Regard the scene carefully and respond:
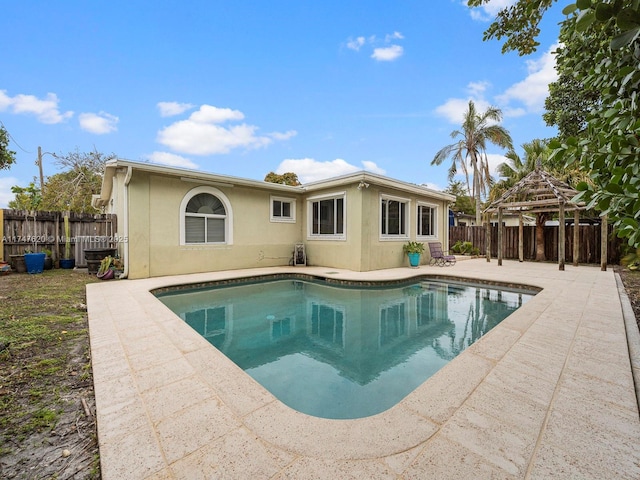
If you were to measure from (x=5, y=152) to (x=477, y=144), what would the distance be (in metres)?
24.5

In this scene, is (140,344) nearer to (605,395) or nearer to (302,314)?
(302,314)

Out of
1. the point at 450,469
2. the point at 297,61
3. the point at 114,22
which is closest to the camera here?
the point at 450,469

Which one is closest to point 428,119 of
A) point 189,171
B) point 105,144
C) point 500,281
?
point 500,281

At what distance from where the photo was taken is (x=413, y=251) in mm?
11594

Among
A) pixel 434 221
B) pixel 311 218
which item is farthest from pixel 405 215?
A: pixel 311 218

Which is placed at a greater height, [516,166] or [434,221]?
[516,166]

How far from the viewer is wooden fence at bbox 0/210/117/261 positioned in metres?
9.39

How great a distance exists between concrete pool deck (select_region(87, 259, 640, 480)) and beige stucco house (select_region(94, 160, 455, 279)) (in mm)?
5742

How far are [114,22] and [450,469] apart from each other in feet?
44.8

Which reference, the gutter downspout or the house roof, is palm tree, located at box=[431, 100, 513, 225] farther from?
the gutter downspout

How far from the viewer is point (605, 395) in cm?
238

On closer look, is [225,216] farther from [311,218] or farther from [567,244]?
[567,244]

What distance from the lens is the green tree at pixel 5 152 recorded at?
10.7 meters

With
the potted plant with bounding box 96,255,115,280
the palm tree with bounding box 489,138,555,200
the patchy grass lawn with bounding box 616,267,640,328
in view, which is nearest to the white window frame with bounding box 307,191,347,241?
the potted plant with bounding box 96,255,115,280
